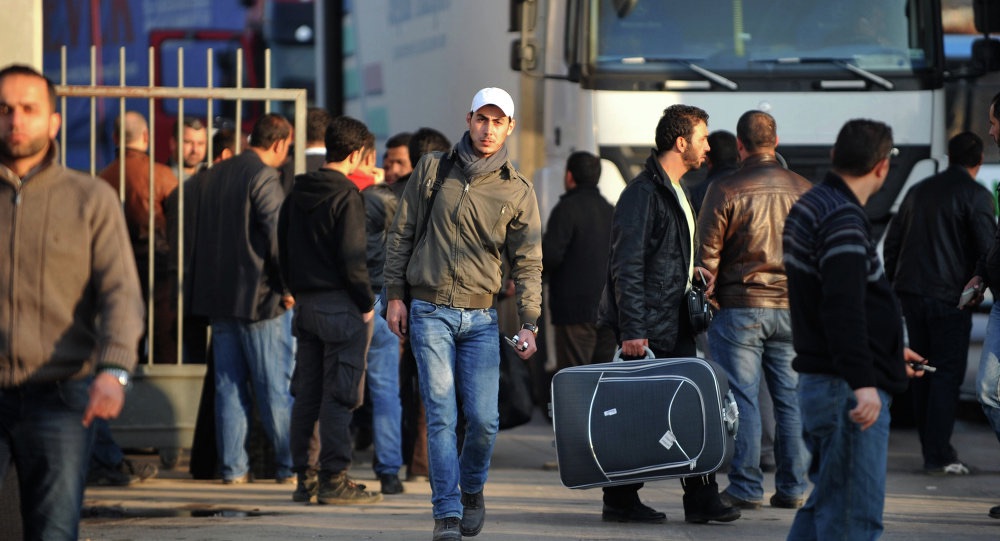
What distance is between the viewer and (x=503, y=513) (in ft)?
24.8

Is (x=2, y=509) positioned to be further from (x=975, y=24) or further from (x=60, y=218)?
(x=975, y=24)

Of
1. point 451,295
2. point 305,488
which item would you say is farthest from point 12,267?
point 305,488

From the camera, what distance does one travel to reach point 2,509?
4.56 metres

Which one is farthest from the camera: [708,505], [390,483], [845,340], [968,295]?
[390,483]

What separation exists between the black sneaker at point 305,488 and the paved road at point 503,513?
69mm

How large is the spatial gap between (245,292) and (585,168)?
2.40m

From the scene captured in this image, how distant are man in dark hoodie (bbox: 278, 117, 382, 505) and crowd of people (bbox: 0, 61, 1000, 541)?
0.01 meters

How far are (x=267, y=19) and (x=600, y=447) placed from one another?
58.3ft

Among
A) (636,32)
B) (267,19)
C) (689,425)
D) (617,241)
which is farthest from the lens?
(267,19)

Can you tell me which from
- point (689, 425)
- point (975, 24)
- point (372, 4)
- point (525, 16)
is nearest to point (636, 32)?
point (525, 16)

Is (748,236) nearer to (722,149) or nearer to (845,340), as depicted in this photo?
(722,149)

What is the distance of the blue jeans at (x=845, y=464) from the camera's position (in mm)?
4809

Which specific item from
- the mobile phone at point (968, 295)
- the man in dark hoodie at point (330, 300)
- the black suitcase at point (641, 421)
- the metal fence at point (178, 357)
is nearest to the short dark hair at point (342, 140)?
the man in dark hoodie at point (330, 300)

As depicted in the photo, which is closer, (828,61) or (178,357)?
(178,357)
